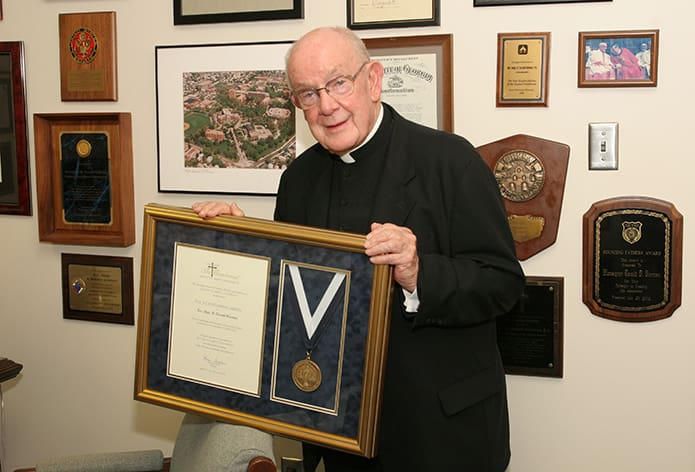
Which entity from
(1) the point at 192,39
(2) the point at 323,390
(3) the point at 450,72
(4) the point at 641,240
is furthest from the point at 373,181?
(1) the point at 192,39

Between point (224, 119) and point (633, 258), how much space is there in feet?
5.16

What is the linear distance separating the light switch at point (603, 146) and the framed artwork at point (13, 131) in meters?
2.26

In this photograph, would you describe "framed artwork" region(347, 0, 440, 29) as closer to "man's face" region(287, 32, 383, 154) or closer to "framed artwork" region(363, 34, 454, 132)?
"framed artwork" region(363, 34, 454, 132)

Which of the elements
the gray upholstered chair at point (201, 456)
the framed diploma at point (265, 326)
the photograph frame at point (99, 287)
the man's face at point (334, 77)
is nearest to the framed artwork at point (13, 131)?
the photograph frame at point (99, 287)

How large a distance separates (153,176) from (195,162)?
0.68 feet

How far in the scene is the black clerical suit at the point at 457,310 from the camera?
1.84 m

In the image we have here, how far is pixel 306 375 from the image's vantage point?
5.81 feet

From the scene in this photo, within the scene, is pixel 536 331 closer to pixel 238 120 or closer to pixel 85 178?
pixel 238 120

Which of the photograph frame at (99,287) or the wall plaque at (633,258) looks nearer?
the wall plaque at (633,258)

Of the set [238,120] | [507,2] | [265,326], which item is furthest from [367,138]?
[238,120]

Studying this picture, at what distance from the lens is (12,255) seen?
10.3 feet

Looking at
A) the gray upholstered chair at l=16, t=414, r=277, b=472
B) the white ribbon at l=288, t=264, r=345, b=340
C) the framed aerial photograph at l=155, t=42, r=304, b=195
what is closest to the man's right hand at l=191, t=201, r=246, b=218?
the white ribbon at l=288, t=264, r=345, b=340

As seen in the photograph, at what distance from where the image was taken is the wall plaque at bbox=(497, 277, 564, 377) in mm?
2500

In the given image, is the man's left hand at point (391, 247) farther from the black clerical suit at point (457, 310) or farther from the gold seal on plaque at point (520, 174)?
the gold seal on plaque at point (520, 174)
